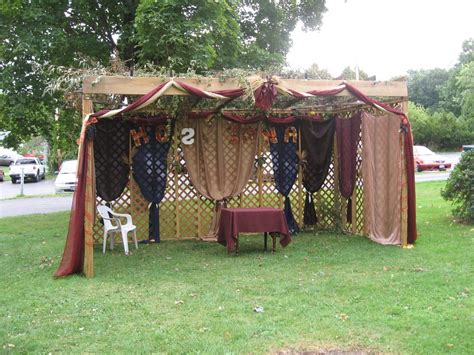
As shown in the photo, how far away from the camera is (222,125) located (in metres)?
8.57

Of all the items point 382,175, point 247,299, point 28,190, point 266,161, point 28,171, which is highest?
point 266,161

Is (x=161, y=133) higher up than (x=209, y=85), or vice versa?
(x=209, y=85)

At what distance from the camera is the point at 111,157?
26.3ft

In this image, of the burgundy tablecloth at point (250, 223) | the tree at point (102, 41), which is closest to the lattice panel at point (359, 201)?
the burgundy tablecloth at point (250, 223)

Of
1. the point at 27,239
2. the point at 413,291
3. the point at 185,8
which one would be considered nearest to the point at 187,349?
the point at 413,291

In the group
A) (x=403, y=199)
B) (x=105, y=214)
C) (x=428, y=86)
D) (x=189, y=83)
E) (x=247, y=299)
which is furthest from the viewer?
(x=428, y=86)

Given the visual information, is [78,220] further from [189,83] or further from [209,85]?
[209,85]

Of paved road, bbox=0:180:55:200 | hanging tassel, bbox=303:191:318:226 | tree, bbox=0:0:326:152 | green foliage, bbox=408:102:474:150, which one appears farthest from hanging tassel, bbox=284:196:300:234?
green foliage, bbox=408:102:474:150

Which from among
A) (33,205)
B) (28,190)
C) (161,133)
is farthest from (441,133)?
(161,133)

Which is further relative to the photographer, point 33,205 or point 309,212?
point 33,205

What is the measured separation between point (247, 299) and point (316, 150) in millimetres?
4627

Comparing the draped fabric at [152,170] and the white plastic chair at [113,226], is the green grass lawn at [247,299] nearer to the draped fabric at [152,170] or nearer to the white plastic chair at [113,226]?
the white plastic chair at [113,226]

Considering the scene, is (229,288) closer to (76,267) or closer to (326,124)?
(76,267)

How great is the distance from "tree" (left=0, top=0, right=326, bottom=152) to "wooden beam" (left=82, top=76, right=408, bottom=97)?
176cm
